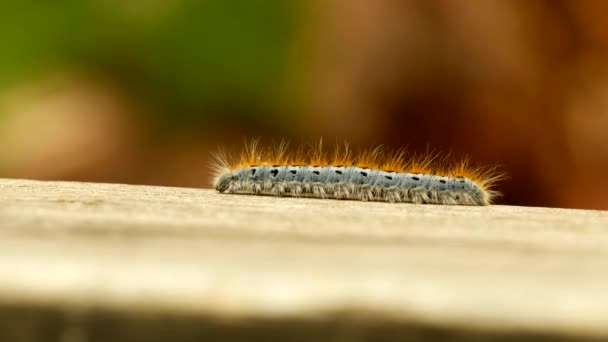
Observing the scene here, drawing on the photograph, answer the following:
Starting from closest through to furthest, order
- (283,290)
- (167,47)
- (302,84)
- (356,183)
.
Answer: (283,290) < (356,183) < (302,84) < (167,47)

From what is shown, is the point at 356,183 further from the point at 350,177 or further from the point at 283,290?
the point at 283,290

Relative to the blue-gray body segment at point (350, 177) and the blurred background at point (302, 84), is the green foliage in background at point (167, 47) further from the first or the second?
the blue-gray body segment at point (350, 177)

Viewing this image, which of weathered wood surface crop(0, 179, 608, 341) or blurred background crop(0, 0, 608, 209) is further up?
blurred background crop(0, 0, 608, 209)

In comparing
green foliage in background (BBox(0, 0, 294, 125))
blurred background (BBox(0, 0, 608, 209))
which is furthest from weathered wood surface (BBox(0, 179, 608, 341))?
green foliage in background (BBox(0, 0, 294, 125))

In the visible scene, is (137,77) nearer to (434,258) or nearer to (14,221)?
(14,221)

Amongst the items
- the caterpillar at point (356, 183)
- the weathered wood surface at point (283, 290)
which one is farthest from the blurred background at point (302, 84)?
the weathered wood surface at point (283, 290)

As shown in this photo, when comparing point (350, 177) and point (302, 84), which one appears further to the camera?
point (302, 84)

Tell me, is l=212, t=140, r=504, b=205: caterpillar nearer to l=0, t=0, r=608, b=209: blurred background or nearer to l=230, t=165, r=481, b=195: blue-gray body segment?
l=230, t=165, r=481, b=195: blue-gray body segment

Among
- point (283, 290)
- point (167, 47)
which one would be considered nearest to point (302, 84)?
point (167, 47)

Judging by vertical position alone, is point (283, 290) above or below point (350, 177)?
below
